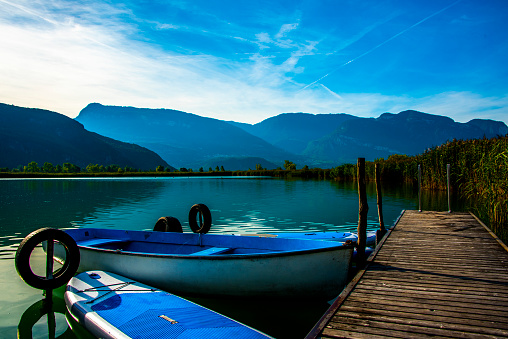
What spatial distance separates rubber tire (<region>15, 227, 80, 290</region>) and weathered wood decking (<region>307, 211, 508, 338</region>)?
6094 mm

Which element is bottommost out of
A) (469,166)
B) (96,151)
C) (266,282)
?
(266,282)

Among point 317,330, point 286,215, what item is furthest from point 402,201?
point 317,330

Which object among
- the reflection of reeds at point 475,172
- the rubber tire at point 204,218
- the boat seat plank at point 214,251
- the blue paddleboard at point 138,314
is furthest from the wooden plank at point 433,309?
the reflection of reeds at point 475,172

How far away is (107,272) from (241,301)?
3.46 m

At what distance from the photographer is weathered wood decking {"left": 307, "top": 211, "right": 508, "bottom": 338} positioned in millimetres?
4680

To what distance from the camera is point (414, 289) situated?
245 inches

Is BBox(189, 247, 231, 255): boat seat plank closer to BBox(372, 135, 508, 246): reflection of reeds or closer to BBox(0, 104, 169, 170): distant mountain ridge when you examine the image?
BBox(372, 135, 508, 246): reflection of reeds

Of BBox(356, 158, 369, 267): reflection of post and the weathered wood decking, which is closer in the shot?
the weathered wood decking

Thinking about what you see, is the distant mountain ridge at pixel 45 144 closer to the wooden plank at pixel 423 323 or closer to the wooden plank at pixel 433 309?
the wooden plank at pixel 433 309

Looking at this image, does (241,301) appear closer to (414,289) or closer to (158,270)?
(158,270)

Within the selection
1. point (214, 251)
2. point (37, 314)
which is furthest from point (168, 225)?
point (37, 314)

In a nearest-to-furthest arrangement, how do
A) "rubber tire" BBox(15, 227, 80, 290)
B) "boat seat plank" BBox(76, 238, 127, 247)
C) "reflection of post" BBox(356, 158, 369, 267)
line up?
"rubber tire" BBox(15, 227, 80, 290), "reflection of post" BBox(356, 158, 369, 267), "boat seat plank" BBox(76, 238, 127, 247)

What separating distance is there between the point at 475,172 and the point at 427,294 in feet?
62.1

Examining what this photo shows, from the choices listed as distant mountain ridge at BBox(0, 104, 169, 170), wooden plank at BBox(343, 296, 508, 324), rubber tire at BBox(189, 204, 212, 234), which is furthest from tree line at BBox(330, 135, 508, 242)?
distant mountain ridge at BBox(0, 104, 169, 170)
